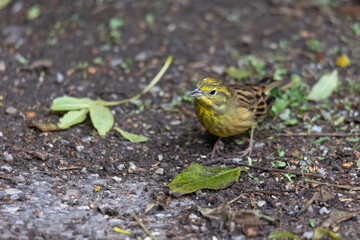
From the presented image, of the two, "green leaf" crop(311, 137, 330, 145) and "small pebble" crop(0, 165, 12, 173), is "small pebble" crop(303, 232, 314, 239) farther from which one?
"small pebble" crop(0, 165, 12, 173)

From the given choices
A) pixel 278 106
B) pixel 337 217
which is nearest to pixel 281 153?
pixel 278 106

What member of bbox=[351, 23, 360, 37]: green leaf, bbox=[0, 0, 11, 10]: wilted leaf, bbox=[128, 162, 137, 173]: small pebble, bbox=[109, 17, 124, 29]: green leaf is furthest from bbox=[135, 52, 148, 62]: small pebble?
bbox=[351, 23, 360, 37]: green leaf

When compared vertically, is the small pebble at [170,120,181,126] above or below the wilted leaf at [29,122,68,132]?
below

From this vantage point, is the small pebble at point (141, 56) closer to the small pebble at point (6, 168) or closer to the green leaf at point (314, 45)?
the green leaf at point (314, 45)

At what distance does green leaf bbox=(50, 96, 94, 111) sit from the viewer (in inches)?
231

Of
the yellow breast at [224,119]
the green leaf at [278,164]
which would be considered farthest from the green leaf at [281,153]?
the yellow breast at [224,119]

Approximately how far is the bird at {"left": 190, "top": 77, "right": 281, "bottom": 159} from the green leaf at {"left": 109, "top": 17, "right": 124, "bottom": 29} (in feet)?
9.04

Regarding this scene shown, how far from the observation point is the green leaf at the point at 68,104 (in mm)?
5867

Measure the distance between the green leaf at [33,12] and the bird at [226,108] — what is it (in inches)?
157

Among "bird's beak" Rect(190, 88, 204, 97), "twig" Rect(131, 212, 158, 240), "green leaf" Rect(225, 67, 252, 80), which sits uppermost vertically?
"bird's beak" Rect(190, 88, 204, 97)

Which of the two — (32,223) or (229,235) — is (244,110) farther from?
(32,223)

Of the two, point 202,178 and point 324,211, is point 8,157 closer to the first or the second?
point 202,178

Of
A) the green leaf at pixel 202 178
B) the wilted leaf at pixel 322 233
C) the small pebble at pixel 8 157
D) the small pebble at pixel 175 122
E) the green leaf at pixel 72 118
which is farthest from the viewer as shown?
the small pebble at pixel 175 122

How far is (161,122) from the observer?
244 inches
